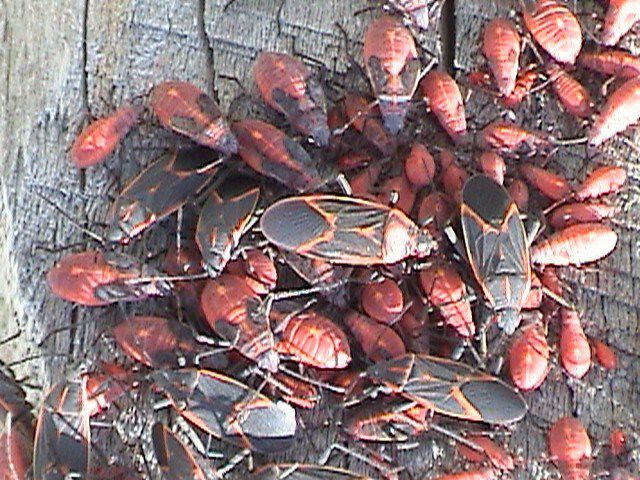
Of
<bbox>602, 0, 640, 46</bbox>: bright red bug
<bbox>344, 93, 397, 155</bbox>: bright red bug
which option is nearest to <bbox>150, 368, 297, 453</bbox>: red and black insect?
<bbox>344, 93, 397, 155</bbox>: bright red bug

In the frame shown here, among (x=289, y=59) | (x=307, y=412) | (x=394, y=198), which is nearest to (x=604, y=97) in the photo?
(x=394, y=198)

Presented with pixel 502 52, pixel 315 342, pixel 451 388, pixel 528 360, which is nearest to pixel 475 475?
pixel 451 388

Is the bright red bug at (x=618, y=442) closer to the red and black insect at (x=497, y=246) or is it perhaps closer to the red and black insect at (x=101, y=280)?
the red and black insect at (x=497, y=246)

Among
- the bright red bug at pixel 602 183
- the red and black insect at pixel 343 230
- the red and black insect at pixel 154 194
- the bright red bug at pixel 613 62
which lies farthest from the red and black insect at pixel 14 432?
the bright red bug at pixel 613 62

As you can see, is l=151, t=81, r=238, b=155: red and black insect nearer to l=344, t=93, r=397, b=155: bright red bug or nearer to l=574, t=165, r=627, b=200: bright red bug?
l=344, t=93, r=397, b=155: bright red bug

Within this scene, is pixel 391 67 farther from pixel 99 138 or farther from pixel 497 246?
pixel 99 138

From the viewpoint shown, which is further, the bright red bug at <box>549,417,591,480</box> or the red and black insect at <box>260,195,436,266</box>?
the red and black insect at <box>260,195,436,266</box>
